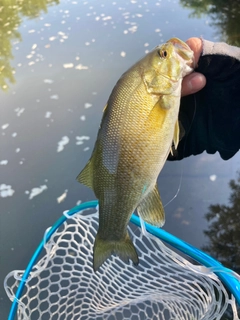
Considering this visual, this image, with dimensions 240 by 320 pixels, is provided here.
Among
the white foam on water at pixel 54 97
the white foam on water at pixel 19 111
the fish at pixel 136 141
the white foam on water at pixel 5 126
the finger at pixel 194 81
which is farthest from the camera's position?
the white foam on water at pixel 54 97

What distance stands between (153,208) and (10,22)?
19.1 feet

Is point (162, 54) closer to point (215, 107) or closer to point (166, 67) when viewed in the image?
point (166, 67)

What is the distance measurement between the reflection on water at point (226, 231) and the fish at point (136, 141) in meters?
1.29

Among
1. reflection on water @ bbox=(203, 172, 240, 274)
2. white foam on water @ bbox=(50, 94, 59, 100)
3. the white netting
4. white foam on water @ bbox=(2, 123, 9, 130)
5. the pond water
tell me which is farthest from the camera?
white foam on water @ bbox=(50, 94, 59, 100)

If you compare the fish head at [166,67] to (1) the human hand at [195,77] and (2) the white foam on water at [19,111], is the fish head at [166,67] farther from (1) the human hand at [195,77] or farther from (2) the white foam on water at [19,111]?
(2) the white foam on water at [19,111]

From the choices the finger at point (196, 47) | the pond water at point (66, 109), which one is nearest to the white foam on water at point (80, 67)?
the pond water at point (66, 109)

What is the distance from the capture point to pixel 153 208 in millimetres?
1100

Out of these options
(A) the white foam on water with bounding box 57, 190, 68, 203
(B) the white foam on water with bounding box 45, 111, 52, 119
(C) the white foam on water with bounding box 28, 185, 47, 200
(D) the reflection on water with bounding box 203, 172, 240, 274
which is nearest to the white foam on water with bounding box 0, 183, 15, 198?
(C) the white foam on water with bounding box 28, 185, 47, 200

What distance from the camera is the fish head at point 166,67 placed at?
3.44 ft

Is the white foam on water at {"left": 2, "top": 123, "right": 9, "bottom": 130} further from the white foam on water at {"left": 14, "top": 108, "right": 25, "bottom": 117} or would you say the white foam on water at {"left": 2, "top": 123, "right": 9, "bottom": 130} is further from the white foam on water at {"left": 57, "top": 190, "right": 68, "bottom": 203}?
the white foam on water at {"left": 57, "top": 190, "right": 68, "bottom": 203}

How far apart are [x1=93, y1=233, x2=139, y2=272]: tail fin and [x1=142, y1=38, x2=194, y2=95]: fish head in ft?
1.65

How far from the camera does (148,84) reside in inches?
41.5

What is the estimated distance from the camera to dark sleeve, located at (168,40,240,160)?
4.23 feet

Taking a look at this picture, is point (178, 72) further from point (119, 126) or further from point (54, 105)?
point (54, 105)
